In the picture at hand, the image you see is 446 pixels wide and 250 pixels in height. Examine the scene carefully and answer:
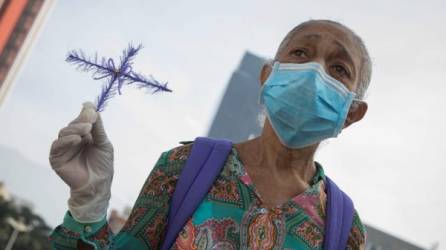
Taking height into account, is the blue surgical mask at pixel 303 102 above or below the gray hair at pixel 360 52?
below

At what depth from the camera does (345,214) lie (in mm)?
1788

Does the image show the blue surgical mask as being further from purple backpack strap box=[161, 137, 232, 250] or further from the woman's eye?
purple backpack strap box=[161, 137, 232, 250]

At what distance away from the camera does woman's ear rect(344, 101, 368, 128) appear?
6.77 ft

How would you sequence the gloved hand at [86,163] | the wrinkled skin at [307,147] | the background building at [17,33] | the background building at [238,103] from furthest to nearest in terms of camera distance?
1. the background building at [238,103]
2. the background building at [17,33]
3. the wrinkled skin at [307,147]
4. the gloved hand at [86,163]

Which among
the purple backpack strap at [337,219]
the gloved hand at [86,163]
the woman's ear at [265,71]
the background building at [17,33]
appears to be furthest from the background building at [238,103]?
the gloved hand at [86,163]

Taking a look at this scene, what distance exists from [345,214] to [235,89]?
105 m

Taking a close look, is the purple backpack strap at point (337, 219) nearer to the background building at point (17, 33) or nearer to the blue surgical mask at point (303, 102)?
the blue surgical mask at point (303, 102)

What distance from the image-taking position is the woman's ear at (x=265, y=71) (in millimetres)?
2123

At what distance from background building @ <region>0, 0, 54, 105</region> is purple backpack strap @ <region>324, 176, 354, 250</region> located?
32.2 m

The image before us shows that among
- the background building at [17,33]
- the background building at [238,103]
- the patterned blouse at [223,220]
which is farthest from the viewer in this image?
the background building at [238,103]

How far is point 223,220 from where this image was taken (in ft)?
5.24

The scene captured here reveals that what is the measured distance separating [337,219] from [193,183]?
61cm

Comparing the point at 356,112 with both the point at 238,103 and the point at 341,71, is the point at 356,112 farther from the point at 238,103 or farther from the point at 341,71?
the point at 238,103

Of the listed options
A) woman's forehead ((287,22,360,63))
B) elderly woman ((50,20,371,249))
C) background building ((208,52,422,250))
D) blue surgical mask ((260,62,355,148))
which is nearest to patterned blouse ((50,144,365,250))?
elderly woman ((50,20,371,249))
